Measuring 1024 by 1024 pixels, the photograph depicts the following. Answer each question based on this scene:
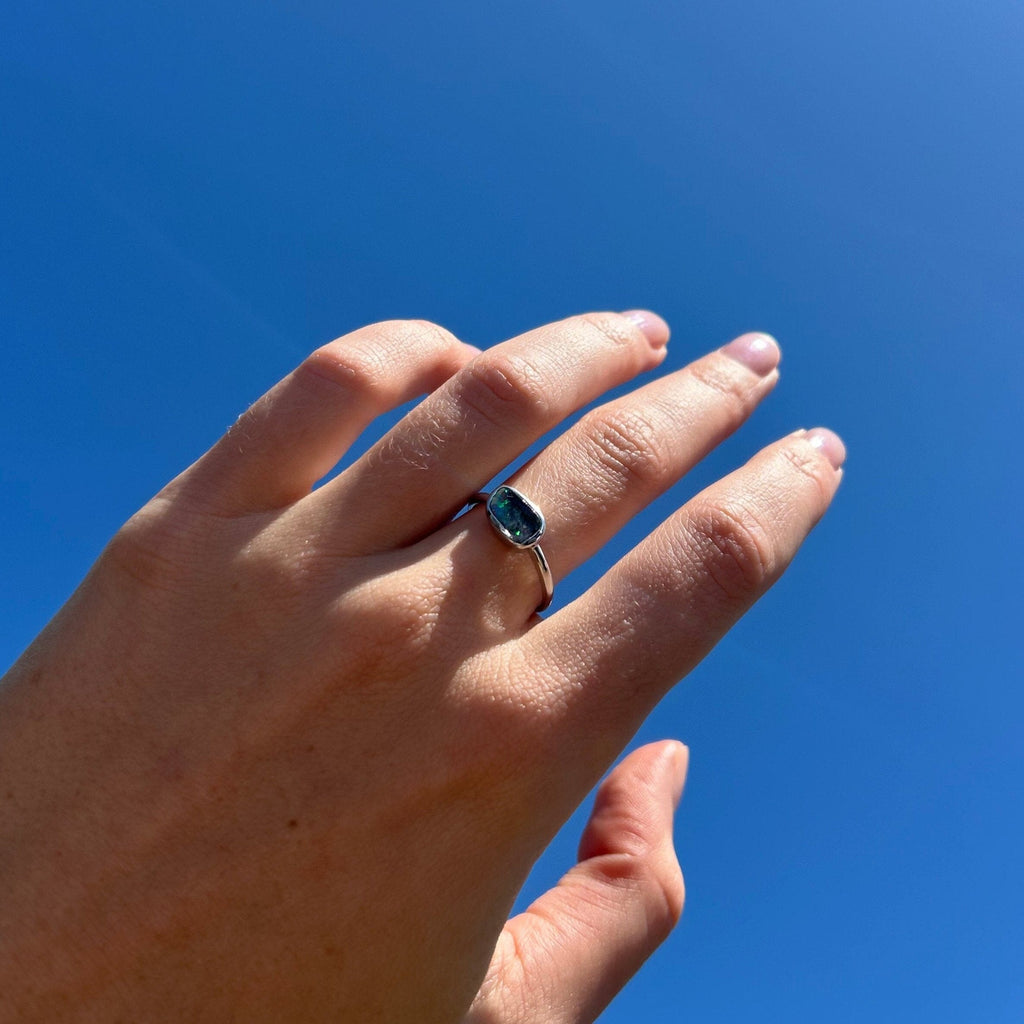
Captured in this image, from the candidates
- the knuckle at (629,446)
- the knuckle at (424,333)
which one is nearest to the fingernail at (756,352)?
the knuckle at (629,446)

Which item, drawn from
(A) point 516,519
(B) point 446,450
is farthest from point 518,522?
(B) point 446,450

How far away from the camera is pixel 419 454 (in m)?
1.67

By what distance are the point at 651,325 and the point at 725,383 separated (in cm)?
24

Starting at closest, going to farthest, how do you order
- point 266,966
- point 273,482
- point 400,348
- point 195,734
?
point 266,966
point 195,734
point 273,482
point 400,348

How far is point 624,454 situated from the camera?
1.76 m

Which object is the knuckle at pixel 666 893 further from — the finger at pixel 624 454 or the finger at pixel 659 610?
the finger at pixel 624 454

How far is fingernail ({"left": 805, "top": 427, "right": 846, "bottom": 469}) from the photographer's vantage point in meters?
1.90

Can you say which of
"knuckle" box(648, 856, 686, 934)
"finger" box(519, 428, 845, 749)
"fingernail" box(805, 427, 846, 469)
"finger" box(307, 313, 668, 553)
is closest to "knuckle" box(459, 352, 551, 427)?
"finger" box(307, 313, 668, 553)

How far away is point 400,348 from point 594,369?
0.47m

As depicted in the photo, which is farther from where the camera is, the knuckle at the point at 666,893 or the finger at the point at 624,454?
the knuckle at the point at 666,893

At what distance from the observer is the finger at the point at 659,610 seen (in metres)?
1.55

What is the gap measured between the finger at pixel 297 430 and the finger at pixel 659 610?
0.64 m

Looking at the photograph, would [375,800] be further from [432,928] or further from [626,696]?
[626,696]

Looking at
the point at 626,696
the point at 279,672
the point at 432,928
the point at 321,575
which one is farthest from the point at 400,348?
the point at 432,928
